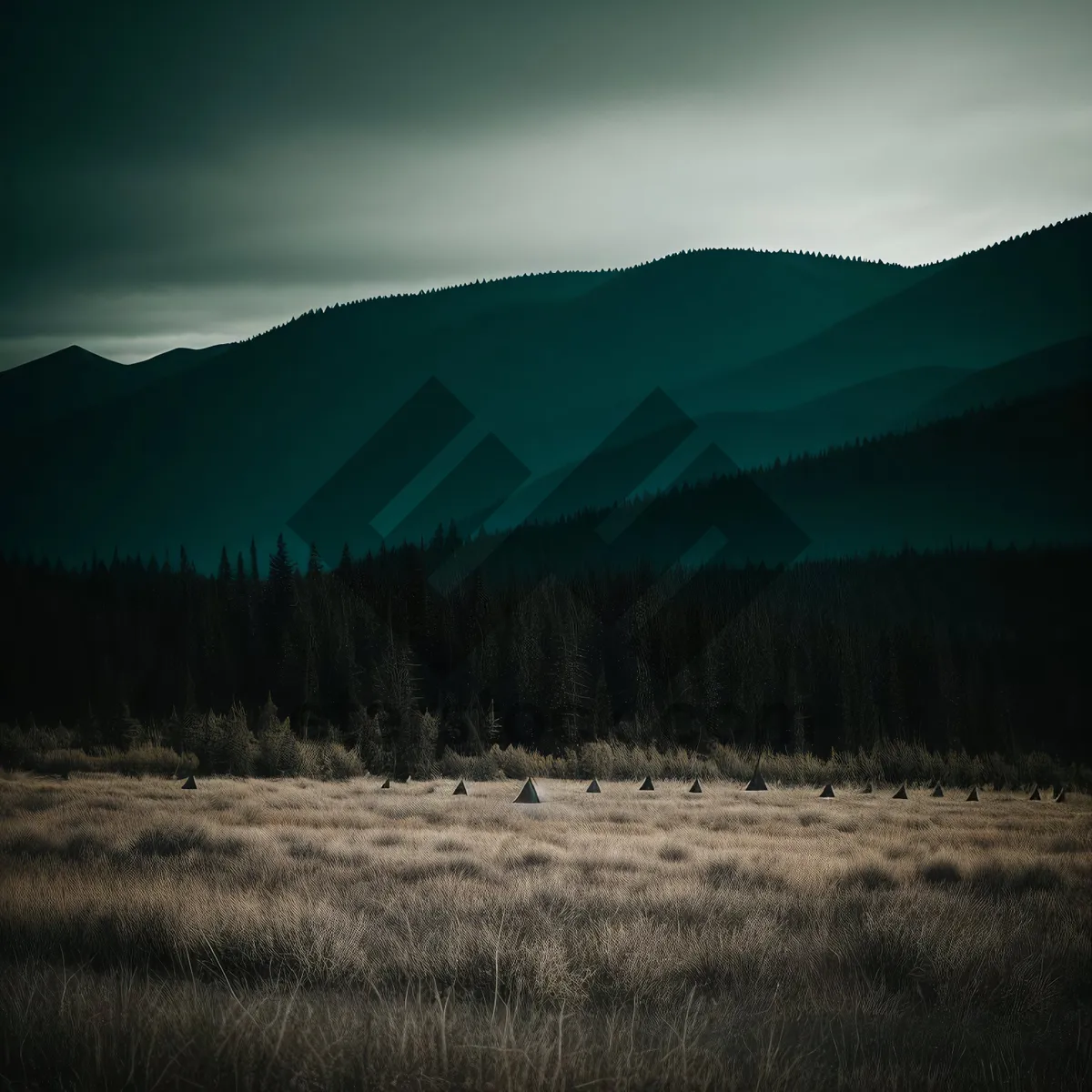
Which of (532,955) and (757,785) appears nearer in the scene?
(532,955)

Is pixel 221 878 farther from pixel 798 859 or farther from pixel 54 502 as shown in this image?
pixel 54 502

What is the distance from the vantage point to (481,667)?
204 ft

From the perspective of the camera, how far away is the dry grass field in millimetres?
4723

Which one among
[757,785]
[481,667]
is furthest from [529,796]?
[481,667]

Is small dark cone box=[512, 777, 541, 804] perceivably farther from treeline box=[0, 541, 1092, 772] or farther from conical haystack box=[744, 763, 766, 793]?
treeline box=[0, 541, 1092, 772]

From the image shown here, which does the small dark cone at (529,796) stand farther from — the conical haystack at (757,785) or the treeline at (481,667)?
the treeline at (481,667)

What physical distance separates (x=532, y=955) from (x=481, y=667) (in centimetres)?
5467

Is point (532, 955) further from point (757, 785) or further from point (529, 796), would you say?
point (757, 785)

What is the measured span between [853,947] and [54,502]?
611 feet

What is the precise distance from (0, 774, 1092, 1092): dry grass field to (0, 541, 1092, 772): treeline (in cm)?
2331

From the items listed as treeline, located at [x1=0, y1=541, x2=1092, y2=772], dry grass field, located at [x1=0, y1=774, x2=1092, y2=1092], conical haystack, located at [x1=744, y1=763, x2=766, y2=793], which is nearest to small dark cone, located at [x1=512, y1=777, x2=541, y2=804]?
dry grass field, located at [x1=0, y1=774, x2=1092, y2=1092]

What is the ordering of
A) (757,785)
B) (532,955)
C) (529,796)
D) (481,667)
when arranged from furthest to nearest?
(481,667), (757,785), (529,796), (532,955)

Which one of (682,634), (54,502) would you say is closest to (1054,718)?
(682,634)

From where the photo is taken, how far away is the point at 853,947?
879 cm
